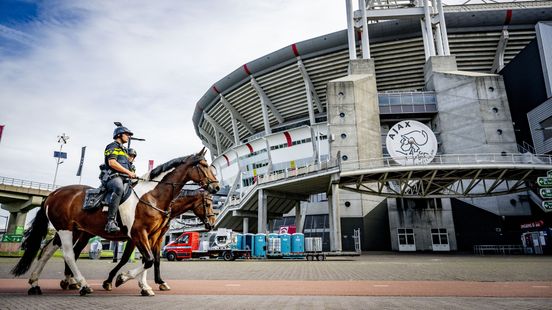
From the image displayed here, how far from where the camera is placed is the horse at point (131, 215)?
18.0ft

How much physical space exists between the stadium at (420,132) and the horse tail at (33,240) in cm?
2626

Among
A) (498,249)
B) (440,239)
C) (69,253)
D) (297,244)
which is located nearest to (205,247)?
(297,244)

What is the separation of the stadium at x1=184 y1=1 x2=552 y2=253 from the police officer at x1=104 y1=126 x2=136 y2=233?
25561mm

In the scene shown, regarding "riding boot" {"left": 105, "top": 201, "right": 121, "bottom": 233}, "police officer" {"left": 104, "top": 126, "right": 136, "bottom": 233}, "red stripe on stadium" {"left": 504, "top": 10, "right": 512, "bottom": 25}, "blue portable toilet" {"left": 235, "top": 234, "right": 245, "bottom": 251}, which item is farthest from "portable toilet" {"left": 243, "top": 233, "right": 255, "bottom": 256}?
"red stripe on stadium" {"left": 504, "top": 10, "right": 512, "bottom": 25}

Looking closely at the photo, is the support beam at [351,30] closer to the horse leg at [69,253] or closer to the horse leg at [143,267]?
the horse leg at [143,267]

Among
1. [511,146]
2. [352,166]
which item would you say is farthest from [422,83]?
[352,166]

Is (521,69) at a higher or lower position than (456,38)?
lower

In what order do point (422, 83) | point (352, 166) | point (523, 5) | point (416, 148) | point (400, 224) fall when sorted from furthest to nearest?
1. point (422, 83)
2. point (523, 5)
3. point (400, 224)
4. point (352, 166)
5. point (416, 148)

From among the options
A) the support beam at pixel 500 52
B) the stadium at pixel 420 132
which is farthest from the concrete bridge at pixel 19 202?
the support beam at pixel 500 52

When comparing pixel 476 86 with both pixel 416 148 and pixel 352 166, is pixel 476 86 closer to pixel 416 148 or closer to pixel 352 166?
pixel 416 148

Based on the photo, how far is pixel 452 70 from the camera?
1658 inches

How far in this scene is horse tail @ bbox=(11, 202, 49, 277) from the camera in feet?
19.3

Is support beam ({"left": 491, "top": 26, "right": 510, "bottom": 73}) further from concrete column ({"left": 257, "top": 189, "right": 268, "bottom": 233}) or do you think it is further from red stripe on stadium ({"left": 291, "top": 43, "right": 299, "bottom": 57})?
concrete column ({"left": 257, "top": 189, "right": 268, "bottom": 233})

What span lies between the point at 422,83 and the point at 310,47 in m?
18.7
